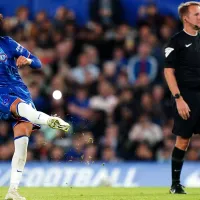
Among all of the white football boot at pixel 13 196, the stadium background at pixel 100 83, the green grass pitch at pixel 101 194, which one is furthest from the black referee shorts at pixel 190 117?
the stadium background at pixel 100 83

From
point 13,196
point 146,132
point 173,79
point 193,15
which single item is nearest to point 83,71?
point 146,132

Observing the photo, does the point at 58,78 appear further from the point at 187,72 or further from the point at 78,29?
the point at 187,72

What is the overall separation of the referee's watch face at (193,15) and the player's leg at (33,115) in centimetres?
251

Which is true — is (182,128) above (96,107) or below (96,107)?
above

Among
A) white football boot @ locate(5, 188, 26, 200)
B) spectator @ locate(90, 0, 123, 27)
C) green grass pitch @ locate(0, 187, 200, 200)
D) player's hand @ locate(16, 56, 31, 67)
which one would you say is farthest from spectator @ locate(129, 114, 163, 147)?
white football boot @ locate(5, 188, 26, 200)

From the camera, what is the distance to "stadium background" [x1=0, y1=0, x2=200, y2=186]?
16797 millimetres

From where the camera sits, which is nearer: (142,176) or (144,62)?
(142,176)

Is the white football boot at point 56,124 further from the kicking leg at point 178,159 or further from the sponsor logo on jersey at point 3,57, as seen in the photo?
the kicking leg at point 178,159

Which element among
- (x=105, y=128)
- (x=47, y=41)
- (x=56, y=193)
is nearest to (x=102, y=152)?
(x=105, y=128)

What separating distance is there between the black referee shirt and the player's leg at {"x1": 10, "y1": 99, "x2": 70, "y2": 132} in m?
2.07

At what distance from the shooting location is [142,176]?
606 inches

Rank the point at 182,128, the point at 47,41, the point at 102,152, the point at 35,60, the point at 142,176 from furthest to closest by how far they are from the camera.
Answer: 1. the point at 47,41
2. the point at 102,152
3. the point at 142,176
4. the point at 182,128
5. the point at 35,60

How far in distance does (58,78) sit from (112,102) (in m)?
1.31

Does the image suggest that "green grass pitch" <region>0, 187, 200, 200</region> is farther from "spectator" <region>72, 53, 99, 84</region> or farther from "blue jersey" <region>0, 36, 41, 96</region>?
"spectator" <region>72, 53, 99, 84</region>
